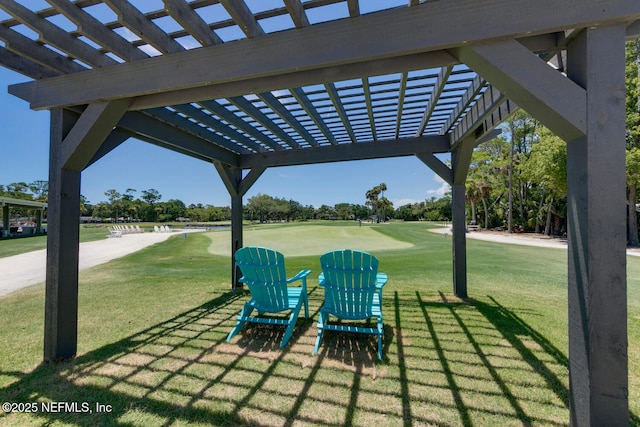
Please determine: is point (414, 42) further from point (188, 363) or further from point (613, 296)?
point (188, 363)

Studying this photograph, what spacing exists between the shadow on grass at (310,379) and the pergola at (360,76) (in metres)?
0.54

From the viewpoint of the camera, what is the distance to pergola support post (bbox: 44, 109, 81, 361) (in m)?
2.64

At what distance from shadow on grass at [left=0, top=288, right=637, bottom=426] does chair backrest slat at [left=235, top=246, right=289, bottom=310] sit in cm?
43

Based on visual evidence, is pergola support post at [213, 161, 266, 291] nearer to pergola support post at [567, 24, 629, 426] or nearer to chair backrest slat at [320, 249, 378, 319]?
chair backrest slat at [320, 249, 378, 319]

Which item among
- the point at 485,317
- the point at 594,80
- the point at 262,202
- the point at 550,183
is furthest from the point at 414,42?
the point at 262,202

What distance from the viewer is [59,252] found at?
2627 mm

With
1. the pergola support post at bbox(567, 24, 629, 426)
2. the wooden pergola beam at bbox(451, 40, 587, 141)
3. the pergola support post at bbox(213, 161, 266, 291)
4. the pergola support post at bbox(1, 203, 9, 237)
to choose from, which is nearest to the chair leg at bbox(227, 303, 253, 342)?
the pergola support post at bbox(213, 161, 266, 291)

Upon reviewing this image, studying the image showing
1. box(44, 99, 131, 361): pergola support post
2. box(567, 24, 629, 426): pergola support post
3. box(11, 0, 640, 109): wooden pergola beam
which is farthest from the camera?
box(44, 99, 131, 361): pergola support post

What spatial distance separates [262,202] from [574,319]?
207ft

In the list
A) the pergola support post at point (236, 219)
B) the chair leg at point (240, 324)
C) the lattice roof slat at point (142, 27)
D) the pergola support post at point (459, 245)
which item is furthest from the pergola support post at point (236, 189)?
the pergola support post at point (459, 245)

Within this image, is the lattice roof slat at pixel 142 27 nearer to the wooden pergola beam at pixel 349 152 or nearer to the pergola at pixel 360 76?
the pergola at pixel 360 76

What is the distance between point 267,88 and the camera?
231cm

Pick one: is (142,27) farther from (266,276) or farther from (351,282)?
(351,282)

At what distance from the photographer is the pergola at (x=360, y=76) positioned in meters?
1.46
